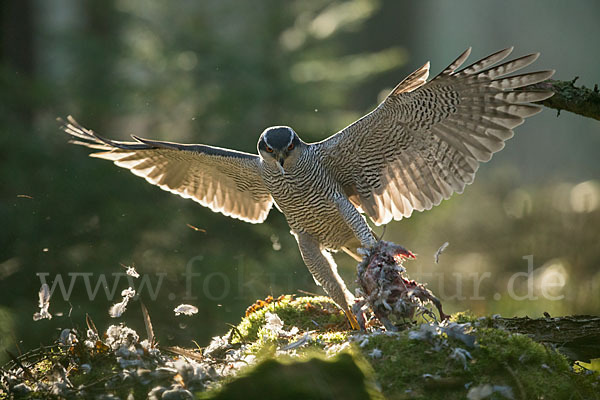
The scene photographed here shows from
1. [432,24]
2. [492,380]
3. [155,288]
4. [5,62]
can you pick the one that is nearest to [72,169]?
[155,288]

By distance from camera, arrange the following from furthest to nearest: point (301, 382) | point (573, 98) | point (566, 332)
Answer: point (573, 98)
point (566, 332)
point (301, 382)

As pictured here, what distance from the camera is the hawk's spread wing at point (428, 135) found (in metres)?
3.77

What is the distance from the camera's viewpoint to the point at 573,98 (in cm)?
340

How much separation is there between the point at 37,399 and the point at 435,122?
3091 mm

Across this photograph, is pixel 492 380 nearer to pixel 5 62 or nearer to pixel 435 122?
pixel 435 122

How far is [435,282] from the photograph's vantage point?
30.4 ft

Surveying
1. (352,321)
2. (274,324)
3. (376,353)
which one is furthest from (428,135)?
(376,353)

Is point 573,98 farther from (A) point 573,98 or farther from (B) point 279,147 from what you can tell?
(B) point 279,147

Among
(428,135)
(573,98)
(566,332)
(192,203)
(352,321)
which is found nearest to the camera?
(566,332)

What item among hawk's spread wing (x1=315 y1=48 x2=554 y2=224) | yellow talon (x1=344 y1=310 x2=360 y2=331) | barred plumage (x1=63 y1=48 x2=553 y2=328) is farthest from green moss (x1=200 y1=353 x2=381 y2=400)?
hawk's spread wing (x1=315 y1=48 x2=554 y2=224)

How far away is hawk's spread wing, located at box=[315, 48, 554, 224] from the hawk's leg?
1.84 ft

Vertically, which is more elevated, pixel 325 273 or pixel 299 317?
pixel 325 273

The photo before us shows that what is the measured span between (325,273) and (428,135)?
1.35 meters

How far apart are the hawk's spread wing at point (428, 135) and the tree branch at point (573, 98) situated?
8 centimetres
